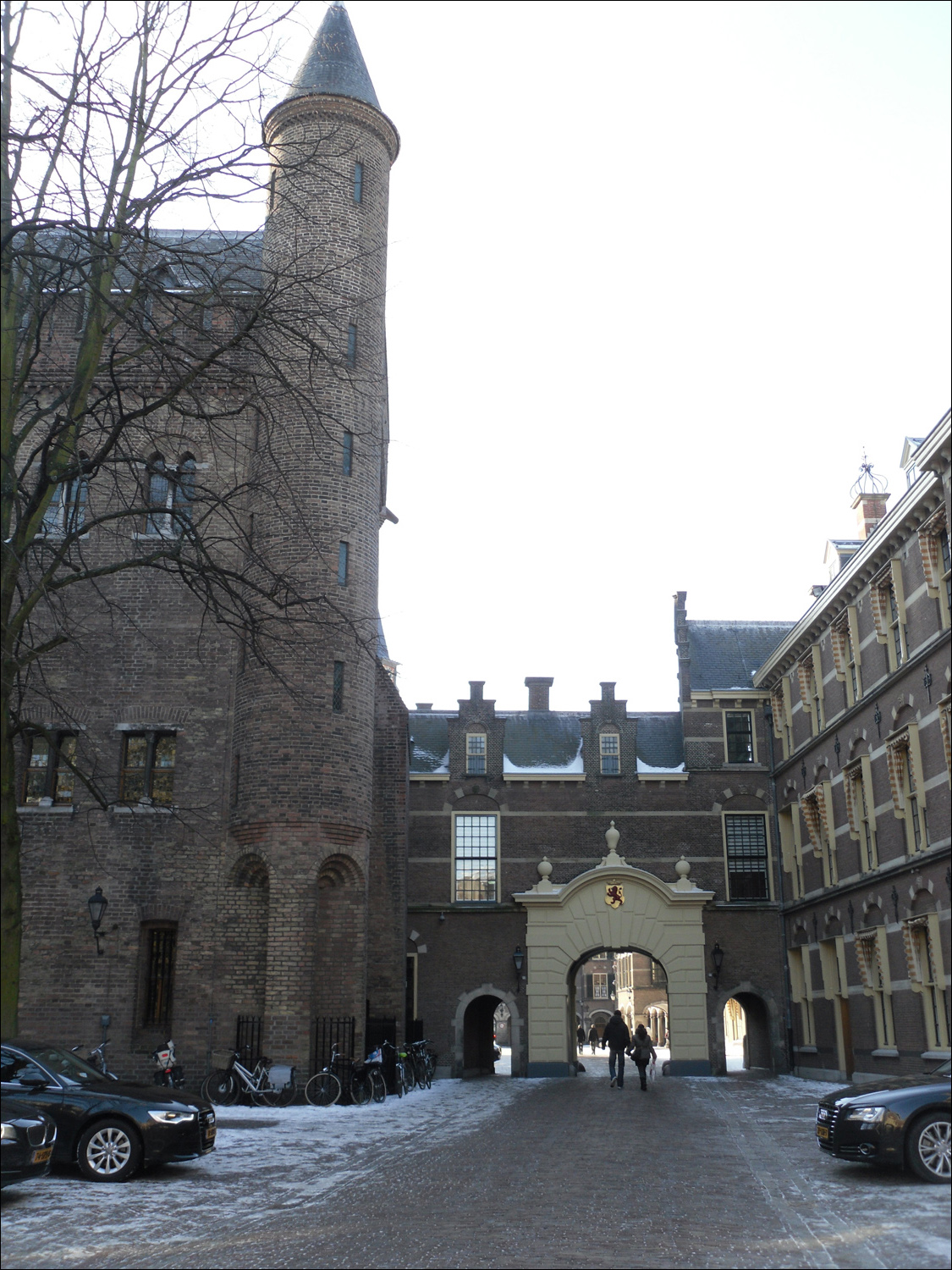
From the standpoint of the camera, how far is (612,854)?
33656 mm

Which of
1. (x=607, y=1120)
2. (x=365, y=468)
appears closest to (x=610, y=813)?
(x=365, y=468)

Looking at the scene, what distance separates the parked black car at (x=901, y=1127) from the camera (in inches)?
432

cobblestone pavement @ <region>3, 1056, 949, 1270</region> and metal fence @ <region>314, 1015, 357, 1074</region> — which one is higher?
metal fence @ <region>314, 1015, 357, 1074</region>

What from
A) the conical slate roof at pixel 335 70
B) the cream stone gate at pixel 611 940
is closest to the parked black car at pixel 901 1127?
the cream stone gate at pixel 611 940

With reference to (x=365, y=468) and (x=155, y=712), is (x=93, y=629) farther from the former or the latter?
(x=365, y=468)

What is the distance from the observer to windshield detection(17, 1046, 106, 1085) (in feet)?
39.2

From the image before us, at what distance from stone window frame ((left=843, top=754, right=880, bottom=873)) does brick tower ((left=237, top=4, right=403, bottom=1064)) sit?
1089cm

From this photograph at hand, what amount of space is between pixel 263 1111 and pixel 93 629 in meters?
10.3

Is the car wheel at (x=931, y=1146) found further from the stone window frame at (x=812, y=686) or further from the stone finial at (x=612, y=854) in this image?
the stone finial at (x=612, y=854)

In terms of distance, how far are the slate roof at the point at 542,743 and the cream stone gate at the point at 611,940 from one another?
333 centimetres

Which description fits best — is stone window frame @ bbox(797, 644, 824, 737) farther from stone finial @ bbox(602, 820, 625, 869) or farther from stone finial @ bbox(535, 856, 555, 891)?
stone finial @ bbox(535, 856, 555, 891)

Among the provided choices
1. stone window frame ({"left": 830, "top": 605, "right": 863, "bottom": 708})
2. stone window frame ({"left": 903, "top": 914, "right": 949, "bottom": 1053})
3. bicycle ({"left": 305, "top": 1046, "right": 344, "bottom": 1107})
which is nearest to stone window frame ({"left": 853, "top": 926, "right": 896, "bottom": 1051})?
stone window frame ({"left": 903, "top": 914, "right": 949, "bottom": 1053})

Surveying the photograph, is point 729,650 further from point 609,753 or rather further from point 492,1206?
point 492,1206

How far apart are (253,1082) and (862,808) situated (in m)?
14.8
